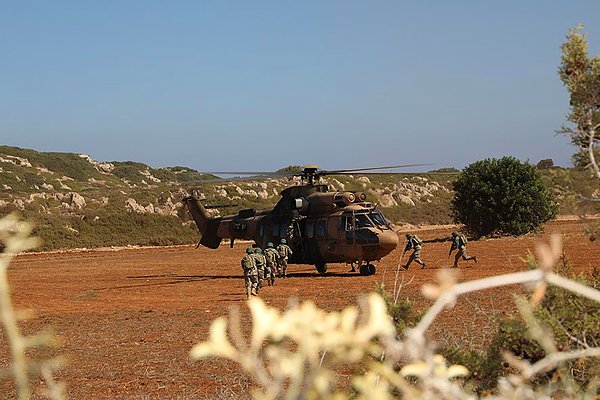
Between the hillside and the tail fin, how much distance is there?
725cm

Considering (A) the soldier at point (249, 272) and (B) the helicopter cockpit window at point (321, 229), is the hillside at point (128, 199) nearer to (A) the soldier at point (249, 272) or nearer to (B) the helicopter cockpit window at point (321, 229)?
(B) the helicopter cockpit window at point (321, 229)

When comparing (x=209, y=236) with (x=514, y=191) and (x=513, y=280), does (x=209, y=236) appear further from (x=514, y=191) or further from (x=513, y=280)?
(x=513, y=280)

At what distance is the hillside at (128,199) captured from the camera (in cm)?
5884

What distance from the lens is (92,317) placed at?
697 inches

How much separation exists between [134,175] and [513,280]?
111m

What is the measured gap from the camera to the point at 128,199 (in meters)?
68.1

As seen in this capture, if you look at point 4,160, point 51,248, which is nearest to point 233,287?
point 51,248

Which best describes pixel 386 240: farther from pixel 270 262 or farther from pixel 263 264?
pixel 263 264

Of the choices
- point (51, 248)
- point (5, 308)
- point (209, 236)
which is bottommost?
point (51, 248)

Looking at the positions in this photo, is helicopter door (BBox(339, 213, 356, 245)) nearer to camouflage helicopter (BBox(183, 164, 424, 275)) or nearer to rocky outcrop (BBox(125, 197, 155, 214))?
camouflage helicopter (BBox(183, 164, 424, 275))

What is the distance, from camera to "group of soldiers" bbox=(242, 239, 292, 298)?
63.6 ft

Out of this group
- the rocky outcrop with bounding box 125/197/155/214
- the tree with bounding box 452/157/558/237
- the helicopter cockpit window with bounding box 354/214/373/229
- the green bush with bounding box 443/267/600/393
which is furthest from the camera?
the rocky outcrop with bounding box 125/197/155/214

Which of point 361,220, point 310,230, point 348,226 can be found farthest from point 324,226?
point 361,220

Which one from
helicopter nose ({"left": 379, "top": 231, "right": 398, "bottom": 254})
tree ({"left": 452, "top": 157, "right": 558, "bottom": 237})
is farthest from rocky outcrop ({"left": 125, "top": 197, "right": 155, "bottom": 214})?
helicopter nose ({"left": 379, "top": 231, "right": 398, "bottom": 254})
